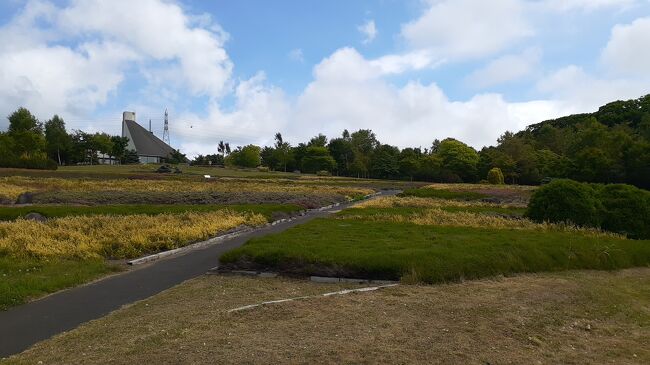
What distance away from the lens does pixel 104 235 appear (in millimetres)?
15789

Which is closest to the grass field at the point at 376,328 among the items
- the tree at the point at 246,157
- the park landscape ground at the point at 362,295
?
the park landscape ground at the point at 362,295

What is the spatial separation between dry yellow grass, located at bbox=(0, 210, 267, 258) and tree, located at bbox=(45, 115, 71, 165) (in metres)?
92.2

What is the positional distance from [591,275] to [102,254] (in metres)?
13.5

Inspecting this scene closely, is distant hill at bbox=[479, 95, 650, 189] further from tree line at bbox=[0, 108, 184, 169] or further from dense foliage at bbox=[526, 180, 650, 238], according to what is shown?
tree line at bbox=[0, 108, 184, 169]

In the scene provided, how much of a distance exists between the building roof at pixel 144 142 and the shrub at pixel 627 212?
423ft

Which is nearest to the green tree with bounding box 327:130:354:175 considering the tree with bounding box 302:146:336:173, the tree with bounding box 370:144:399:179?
the tree with bounding box 302:146:336:173

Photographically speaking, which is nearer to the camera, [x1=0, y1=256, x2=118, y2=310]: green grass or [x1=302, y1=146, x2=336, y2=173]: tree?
[x1=0, y1=256, x2=118, y2=310]: green grass

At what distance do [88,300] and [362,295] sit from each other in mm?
5374

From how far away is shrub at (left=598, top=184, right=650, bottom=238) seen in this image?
790 inches

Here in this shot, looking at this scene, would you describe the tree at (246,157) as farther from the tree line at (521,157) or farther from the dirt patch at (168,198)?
the dirt patch at (168,198)

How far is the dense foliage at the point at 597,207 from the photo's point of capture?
20.3 metres

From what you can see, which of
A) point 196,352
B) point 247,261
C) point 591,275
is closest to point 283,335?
point 196,352

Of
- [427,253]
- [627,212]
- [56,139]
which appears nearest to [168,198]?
[427,253]

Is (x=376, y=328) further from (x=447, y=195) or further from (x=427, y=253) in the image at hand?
(x=447, y=195)
